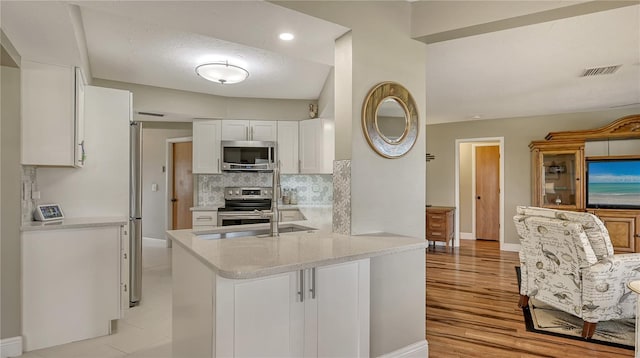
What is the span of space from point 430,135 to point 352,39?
5214mm

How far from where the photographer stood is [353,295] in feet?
6.10

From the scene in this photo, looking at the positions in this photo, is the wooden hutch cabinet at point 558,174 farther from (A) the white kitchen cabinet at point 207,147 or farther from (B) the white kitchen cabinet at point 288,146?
(A) the white kitchen cabinet at point 207,147

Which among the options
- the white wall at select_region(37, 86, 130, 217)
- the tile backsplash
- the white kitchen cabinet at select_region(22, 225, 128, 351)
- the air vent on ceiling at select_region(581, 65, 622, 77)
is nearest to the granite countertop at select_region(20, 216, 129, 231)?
the white kitchen cabinet at select_region(22, 225, 128, 351)

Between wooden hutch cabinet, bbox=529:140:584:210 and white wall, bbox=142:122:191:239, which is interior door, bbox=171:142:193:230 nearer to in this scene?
white wall, bbox=142:122:191:239

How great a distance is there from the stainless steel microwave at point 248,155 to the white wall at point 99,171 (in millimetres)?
1737

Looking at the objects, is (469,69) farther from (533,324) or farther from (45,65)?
(45,65)

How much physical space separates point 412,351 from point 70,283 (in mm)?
2586

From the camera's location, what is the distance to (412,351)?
2.29m

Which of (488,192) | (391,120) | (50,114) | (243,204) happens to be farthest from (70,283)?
(488,192)

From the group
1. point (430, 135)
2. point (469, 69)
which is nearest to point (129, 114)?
point (469, 69)

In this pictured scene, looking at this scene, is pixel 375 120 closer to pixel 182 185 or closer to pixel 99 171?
pixel 99 171

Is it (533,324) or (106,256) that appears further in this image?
(533,324)

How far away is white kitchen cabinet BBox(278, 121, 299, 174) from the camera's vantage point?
5.09 m

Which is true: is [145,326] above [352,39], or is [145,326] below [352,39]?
below
